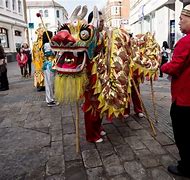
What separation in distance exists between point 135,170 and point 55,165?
100 cm

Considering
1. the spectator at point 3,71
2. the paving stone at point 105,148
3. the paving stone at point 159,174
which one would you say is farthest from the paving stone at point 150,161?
the spectator at point 3,71

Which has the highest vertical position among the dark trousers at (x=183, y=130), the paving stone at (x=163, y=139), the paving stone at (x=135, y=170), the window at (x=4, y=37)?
the window at (x=4, y=37)

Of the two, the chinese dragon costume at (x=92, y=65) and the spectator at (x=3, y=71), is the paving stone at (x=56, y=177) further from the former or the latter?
the spectator at (x=3, y=71)

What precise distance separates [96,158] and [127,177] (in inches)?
23.8

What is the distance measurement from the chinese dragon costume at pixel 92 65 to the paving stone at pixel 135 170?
2.15 feet

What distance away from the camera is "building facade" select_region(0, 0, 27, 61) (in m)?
25.0

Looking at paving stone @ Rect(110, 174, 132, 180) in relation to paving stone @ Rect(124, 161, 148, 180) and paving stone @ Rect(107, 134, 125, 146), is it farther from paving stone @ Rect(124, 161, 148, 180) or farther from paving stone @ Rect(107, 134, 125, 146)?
paving stone @ Rect(107, 134, 125, 146)

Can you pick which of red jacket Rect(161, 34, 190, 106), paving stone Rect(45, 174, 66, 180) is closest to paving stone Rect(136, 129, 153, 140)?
red jacket Rect(161, 34, 190, 106)

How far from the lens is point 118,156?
3.52 m

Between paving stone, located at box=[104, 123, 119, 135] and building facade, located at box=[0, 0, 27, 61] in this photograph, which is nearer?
paving stone, located at box=[104, 123, 119, 135]

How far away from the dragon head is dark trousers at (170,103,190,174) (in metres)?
1.27

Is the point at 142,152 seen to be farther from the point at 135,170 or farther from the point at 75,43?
the point at 75,43

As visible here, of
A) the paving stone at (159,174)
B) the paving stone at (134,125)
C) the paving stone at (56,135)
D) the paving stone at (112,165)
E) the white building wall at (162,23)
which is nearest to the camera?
the paving stone at (159,174)

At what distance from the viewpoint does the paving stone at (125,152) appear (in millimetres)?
3448
